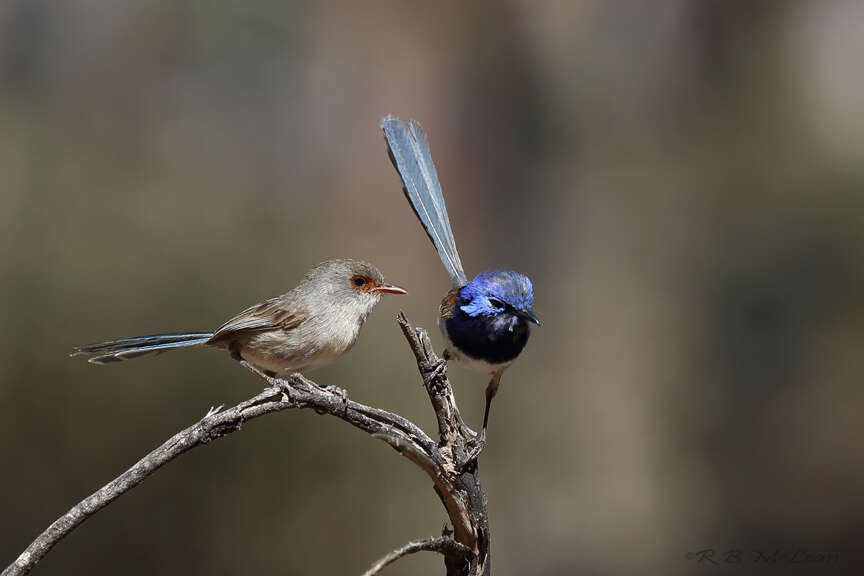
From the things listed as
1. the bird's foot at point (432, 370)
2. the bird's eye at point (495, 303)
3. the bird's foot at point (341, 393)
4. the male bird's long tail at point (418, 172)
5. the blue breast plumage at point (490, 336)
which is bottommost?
the bird's foot at point (341, 393)

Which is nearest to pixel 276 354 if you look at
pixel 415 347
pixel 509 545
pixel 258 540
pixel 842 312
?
pixel 415 347

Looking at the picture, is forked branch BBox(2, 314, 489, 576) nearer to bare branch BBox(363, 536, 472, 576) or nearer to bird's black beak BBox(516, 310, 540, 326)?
bare branch BBox(363, 536, 472, 576)

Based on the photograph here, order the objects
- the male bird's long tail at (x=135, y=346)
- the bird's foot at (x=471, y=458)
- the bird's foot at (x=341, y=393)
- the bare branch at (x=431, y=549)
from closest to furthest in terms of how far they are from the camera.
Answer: the bare branch at (x=431, y=549) < the bird's foot at (x=341, y=393) < the bird's foot at (x=471, y=458) < the male bird's long tail at (x=135, y=346)

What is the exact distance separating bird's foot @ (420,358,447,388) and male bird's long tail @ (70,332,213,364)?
763mm

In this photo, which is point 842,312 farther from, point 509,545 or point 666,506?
point 509,545

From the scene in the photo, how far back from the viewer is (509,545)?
7863 mm

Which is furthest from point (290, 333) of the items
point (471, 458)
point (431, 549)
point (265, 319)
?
point (431, 549)

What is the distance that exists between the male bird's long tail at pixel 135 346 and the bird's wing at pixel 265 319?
0.09 meters

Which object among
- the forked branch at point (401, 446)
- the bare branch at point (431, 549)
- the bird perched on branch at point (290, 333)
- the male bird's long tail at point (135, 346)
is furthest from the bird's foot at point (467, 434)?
the male bird's long tail at point (135, 346)

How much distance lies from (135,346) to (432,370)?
38.2 inches

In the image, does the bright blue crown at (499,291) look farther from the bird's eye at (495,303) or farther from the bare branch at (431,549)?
the bare branch at (431,549)

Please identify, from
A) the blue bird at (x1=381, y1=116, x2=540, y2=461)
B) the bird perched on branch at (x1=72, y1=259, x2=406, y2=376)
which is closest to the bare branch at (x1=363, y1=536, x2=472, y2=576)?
the blue bird at (x1=381, y1=116, x2=540, y2=461)

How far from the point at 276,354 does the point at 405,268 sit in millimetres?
5882

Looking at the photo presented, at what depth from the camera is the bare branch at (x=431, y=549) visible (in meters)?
1.63
